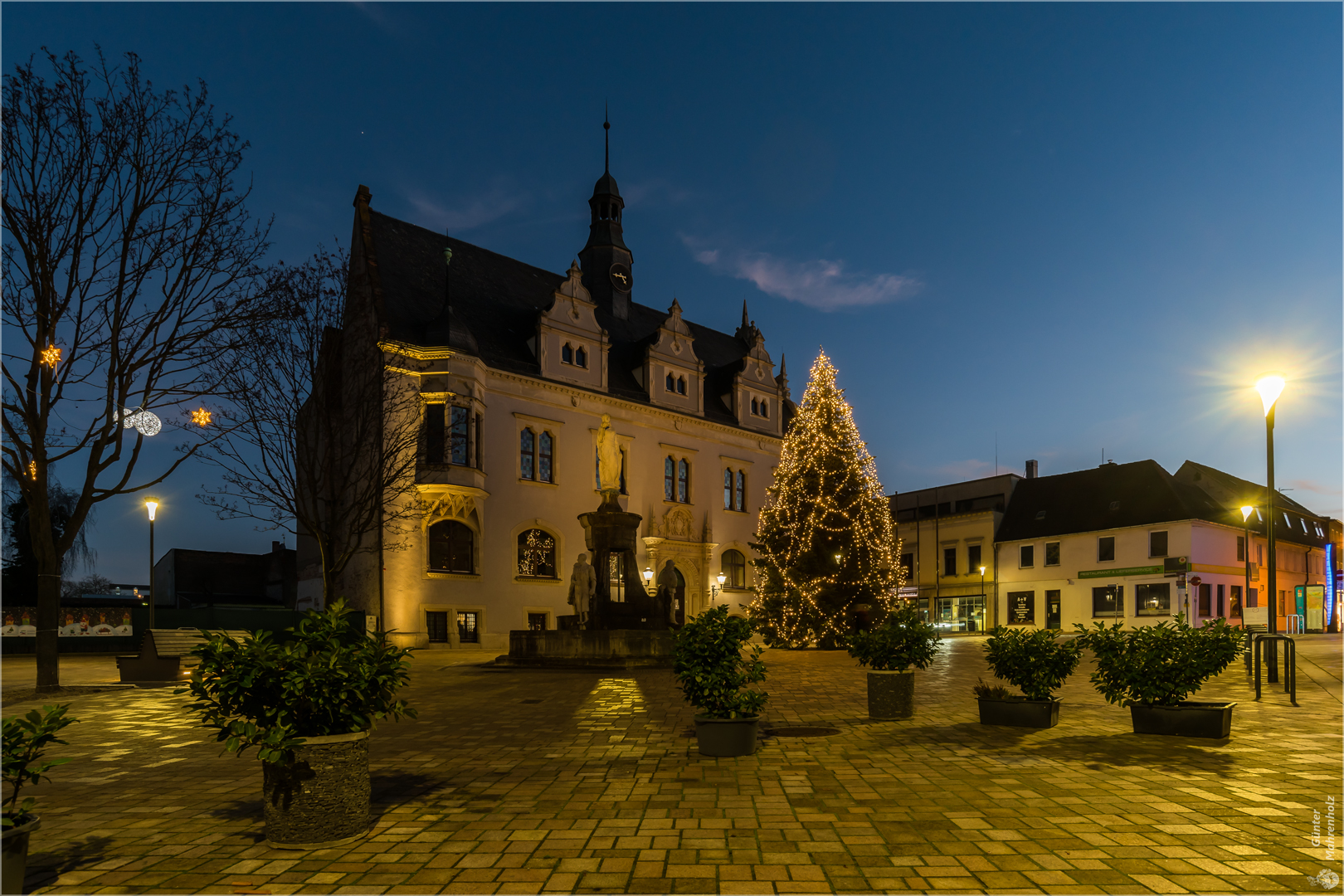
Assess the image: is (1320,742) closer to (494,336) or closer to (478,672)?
(478,672)

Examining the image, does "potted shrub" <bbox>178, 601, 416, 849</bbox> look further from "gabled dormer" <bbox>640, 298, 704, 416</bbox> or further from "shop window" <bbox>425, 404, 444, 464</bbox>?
"gabled dormer" <bbox>640, 298, 704, 416</bbox>

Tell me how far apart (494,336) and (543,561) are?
10.1 meters

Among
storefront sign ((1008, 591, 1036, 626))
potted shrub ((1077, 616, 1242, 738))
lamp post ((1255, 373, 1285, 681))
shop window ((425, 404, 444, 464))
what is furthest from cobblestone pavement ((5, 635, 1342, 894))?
storefront sign ((1008, 591, 1036, 626))

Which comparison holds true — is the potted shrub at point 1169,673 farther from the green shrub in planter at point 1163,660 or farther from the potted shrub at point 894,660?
the potted shrub at point 894,660

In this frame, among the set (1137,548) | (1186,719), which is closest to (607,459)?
(1186,719)

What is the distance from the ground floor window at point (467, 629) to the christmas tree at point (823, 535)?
11.2m

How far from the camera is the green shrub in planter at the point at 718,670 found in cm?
891

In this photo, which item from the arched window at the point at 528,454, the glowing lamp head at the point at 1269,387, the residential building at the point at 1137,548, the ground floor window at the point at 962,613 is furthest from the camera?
the ground floor window at the point at 962,613

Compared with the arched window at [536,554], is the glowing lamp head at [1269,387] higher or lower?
higher

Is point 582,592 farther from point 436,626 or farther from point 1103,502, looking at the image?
point 1103,502

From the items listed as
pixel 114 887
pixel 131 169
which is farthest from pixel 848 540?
pixel 114 887

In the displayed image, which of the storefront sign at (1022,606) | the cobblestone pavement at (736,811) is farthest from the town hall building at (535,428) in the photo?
the storefront sign at (1022,606)

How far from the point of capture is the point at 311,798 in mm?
5707

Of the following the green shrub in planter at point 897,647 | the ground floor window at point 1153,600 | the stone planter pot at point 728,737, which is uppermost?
the green shrub in planter at point 897,647
